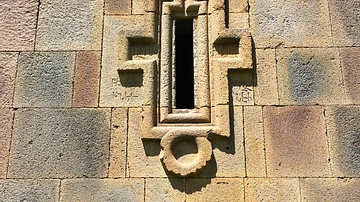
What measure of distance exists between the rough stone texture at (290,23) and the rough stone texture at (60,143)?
1.64 metres

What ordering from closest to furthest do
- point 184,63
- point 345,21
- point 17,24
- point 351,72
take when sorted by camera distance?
point 351,72 → point 345,21 → point 17,24 → point 184,63

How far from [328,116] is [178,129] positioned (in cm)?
132

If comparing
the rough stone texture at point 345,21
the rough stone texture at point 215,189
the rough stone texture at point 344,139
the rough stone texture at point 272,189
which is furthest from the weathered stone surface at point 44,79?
the rough stone texture at point 345,21

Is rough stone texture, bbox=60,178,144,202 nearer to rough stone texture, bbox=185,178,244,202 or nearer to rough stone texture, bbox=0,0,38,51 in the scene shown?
rough stone texture, bbox=185,178,244,202

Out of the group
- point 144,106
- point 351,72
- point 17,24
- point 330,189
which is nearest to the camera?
point 330,189

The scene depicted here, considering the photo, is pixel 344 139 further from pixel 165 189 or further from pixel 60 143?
pixel 60 143

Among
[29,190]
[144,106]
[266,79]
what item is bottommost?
[29,190]

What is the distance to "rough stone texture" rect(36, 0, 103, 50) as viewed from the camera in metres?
4.00

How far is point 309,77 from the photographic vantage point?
12.6 feet

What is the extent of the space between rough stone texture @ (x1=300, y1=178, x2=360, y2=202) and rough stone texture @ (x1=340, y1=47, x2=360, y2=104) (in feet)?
2.39

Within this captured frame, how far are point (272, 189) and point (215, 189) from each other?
1.55 feet

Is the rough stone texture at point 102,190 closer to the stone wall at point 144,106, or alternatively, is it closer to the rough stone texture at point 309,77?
the stone wall at point 144,106

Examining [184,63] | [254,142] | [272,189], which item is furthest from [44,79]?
[272,189]

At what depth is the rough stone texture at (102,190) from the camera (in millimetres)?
3514
